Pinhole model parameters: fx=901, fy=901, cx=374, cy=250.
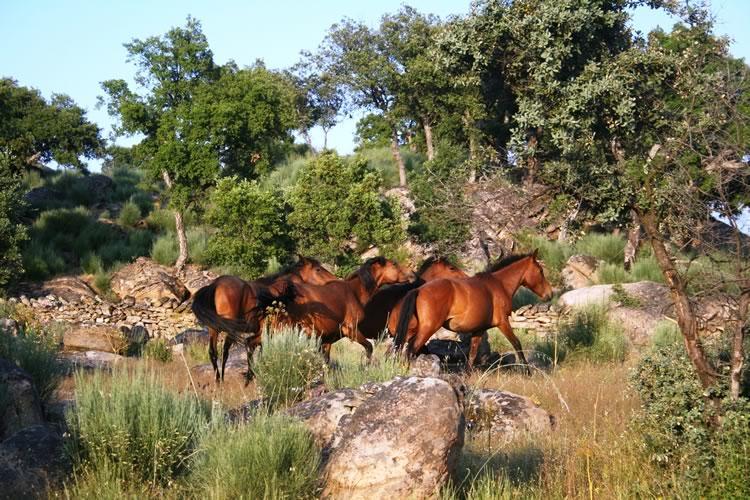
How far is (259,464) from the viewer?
6211 millimetres

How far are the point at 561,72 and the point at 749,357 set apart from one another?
15321 mm

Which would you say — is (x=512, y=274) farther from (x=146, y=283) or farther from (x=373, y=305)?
(x=146, y=283)

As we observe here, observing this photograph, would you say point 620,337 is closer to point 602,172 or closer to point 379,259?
point 379,259

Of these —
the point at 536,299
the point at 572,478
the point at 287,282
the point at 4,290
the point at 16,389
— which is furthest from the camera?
the point at 4,290

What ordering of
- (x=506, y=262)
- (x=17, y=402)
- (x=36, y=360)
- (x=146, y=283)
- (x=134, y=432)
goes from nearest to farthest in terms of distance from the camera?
(x=134, y=432)
(x=17, y=402)
(x=36, y=360)
(x=506, y=262)
(x=146, y=283)

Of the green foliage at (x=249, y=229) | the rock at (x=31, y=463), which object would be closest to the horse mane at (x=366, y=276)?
the rock at (x=31, y=463)

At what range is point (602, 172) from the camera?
10.1 metres

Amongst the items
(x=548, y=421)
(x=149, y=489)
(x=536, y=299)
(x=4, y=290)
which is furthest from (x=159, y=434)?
(x=4, y=290)

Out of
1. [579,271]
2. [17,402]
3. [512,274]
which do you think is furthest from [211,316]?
[579,271]

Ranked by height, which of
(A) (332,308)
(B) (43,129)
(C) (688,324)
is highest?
(B) (43,129)

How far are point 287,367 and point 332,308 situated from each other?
4.41 m

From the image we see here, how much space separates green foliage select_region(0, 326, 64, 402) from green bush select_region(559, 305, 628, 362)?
29.8 feet

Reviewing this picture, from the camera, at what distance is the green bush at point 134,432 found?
6.61 meters

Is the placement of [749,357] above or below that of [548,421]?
above
